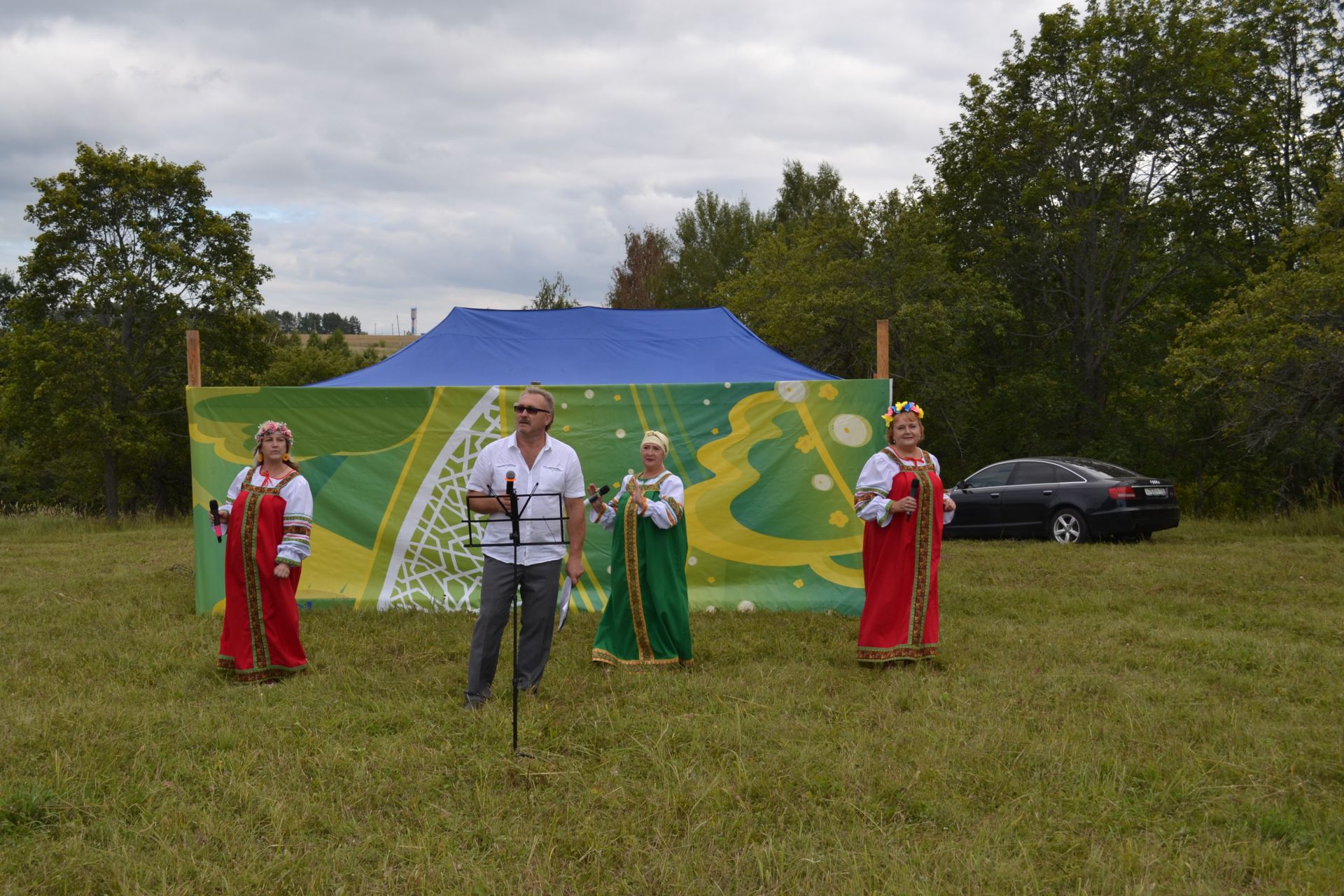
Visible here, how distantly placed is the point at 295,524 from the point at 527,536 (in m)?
1.64

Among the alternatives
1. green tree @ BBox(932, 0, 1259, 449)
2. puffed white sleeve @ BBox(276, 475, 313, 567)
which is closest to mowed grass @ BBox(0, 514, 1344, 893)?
puffed white sleeve @ BBox(276, 475, 313, 567)

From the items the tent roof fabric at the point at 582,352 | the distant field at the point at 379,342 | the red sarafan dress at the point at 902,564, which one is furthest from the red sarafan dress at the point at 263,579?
the distant field at the point at 379,342

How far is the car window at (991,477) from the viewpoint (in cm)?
1458

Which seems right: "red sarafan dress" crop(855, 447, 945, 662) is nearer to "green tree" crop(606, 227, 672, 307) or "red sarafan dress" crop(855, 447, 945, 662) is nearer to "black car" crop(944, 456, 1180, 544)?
"black car" crop(944, 456, 1180, 544)

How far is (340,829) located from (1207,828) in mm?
3172

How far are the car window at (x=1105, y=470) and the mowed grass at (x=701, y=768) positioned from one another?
629 centimetres

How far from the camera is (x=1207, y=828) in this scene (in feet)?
12.4

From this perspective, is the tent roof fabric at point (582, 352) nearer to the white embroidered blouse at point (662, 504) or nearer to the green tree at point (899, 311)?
the white embroidered blouse at point (662, 504)

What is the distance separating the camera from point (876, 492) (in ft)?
21.3

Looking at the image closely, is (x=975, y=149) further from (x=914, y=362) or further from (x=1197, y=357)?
(x=1197, y=357)

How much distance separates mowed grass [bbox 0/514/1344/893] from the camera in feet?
11.4

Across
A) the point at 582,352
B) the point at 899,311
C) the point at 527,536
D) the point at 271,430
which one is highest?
the point at 899,311

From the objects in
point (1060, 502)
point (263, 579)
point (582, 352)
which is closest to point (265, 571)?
point (263, 579)

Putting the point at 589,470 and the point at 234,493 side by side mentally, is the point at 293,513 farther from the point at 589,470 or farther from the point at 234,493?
the point at 589,470
